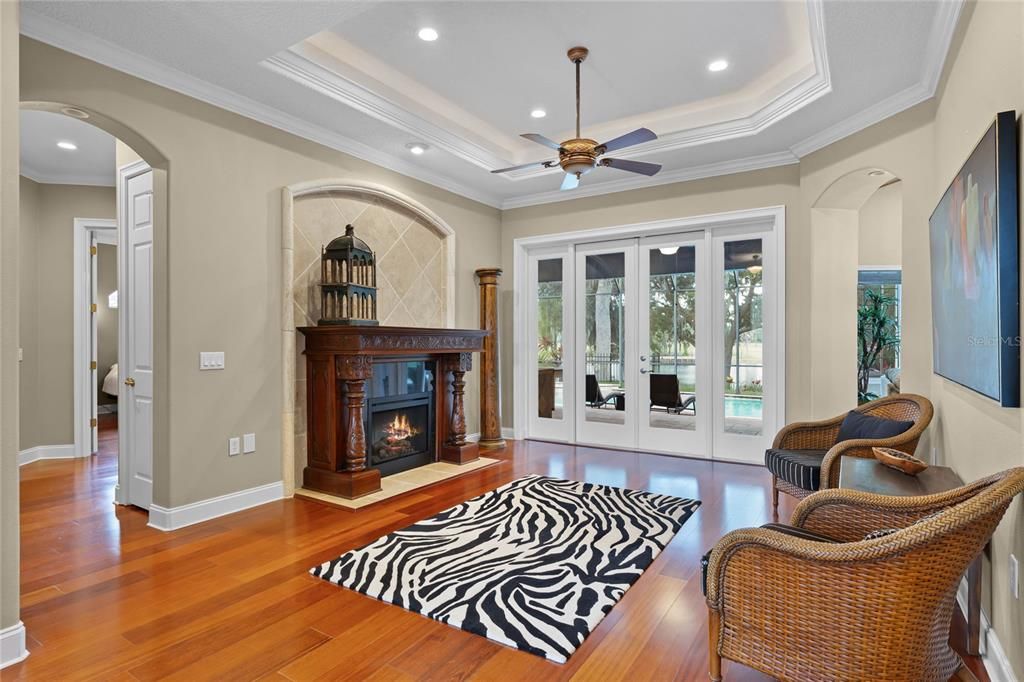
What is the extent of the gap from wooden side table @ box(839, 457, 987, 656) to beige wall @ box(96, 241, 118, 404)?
9398 mm

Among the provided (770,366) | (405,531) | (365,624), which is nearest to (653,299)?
(770,366)

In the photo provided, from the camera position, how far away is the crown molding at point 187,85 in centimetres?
277

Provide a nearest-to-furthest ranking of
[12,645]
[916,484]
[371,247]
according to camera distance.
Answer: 1. [12,645]
2. [916,484]
3. [371,247]

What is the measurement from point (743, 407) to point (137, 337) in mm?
4979

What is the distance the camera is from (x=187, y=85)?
338cm

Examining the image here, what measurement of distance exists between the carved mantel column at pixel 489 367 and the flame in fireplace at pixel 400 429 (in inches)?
40.7

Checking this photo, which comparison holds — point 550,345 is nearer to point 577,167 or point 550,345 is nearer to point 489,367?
point 489,367

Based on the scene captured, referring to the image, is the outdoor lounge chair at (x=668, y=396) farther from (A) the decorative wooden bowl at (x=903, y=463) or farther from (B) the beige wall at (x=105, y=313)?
(B) the beige wall at (x=105, y=313)

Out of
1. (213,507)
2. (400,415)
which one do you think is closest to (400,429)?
(400,415)

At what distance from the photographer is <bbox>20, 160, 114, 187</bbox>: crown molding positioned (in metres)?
5.21

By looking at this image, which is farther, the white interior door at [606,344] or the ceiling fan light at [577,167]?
the white interior door at [606,344]

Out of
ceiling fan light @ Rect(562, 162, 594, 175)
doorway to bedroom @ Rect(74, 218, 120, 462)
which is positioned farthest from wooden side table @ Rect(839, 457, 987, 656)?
doorway to bedroom @ Rect(74, 218, 120, 462)

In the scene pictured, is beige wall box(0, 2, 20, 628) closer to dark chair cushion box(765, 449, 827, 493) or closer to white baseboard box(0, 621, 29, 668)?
white baseboard box(0, 621, 29, 668)

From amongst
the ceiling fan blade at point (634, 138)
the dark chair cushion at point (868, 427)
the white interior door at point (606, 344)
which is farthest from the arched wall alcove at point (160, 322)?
the dark chair cushion at point (868, 427)
